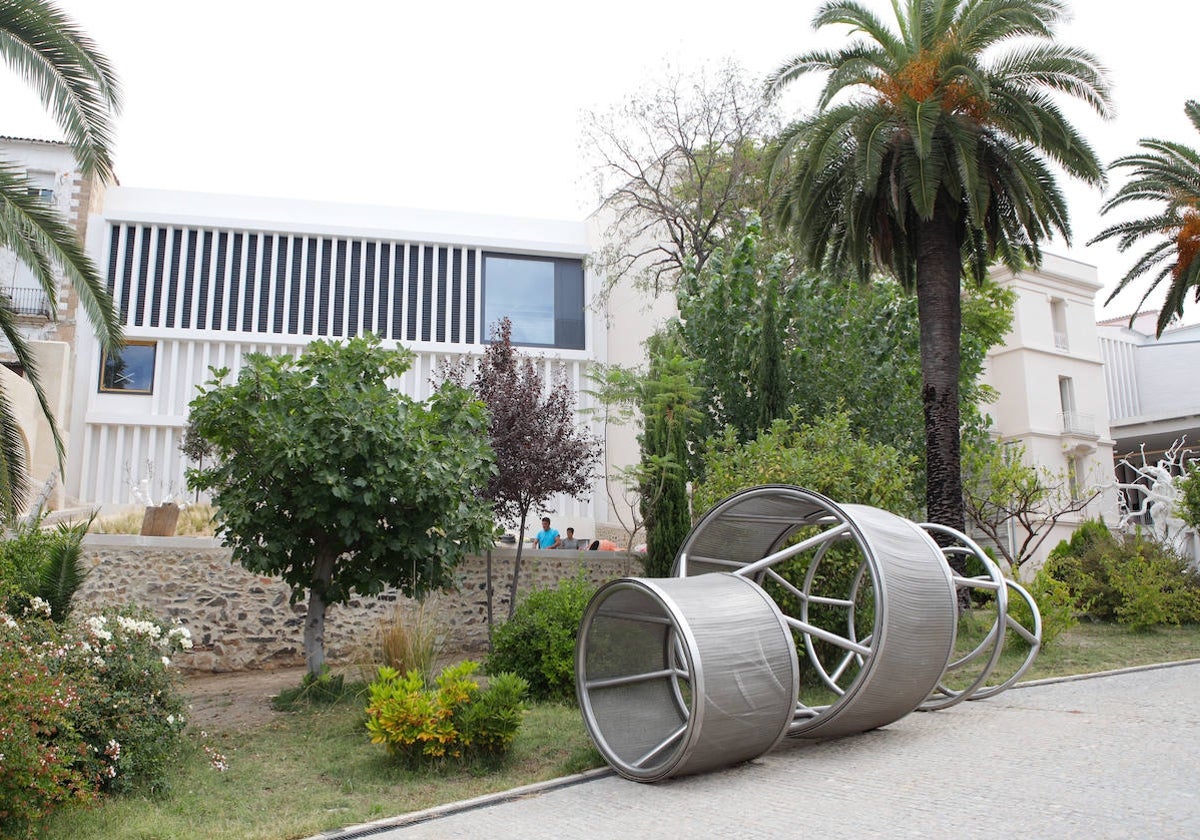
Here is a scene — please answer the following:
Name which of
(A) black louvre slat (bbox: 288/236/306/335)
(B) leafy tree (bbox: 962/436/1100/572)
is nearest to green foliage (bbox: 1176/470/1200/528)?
(B) leafy tree (bbox: 962/436/1100/572)

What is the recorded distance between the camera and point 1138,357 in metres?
43.8

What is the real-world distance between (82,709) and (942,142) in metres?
12.5

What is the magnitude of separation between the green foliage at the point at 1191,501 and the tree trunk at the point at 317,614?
1624 cm

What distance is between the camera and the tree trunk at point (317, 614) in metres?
10.5

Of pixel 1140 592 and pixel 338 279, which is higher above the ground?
pixel 338 279

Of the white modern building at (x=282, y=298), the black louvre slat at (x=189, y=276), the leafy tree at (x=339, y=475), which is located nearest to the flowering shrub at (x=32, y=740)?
the leafy tree at (x=339, y=475)

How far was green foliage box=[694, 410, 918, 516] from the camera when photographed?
1145 cm

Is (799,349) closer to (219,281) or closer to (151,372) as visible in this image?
(219,281)

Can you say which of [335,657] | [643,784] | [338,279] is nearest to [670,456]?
[335,657]

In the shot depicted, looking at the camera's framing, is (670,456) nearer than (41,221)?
No

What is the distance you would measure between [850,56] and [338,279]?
66.8 ft

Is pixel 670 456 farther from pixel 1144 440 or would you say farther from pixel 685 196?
pixel 1144 440

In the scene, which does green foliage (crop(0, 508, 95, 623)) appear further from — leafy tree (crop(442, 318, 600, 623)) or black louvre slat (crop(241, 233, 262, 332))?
black louvre slat (crop(241, 233, 262, 332))

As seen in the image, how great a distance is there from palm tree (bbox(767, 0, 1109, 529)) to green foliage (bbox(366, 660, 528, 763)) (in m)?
8.56
